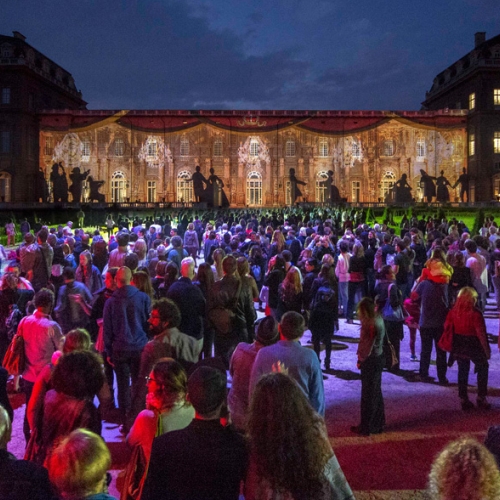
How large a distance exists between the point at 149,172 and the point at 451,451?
167ft

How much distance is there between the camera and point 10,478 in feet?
7.43

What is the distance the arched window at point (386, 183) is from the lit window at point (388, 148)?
1.71 metres

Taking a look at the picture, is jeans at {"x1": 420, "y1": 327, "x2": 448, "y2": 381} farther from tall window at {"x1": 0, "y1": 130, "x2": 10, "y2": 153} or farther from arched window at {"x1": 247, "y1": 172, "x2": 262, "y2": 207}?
tall window at {"x1": 0, "y1": 130, "x2": 10, "y2": 153}

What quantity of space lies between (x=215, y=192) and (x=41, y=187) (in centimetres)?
1522

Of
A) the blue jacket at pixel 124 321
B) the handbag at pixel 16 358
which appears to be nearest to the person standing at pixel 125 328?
the blue jacket at pixel 124 321

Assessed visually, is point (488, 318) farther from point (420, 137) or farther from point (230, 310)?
point (420, 137)

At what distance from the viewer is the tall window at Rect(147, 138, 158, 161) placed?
5103 cm

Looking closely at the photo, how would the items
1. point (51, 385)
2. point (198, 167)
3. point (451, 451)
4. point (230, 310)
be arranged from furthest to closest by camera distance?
point (198, 167), point (230, 310), point (51, 385), point (451, 451)

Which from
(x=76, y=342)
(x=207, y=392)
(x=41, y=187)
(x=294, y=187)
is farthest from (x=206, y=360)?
(x=41, y=187)

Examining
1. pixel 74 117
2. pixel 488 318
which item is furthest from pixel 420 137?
pixel 488 318

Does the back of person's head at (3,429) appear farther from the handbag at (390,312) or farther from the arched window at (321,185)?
the arched window at (321,185)

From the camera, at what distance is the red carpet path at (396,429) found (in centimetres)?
439

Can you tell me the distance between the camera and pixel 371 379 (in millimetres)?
5277

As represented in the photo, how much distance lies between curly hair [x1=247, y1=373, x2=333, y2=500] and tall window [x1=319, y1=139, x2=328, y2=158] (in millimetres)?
50429
